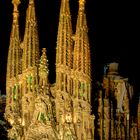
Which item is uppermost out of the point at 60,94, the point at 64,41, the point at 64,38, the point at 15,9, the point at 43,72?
the point at 15,9

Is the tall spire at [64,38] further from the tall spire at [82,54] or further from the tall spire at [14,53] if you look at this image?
the tall spire at [14,53]

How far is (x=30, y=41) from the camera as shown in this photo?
3284 centimetres

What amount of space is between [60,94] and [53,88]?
61cm

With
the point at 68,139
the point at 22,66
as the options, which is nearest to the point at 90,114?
the point at 68,139

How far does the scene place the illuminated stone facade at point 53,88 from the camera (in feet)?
104

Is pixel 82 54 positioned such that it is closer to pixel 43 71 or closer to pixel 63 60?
pixel 63 60

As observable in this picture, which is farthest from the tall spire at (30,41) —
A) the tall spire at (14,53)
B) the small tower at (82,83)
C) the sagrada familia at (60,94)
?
the small tower at (82,83)

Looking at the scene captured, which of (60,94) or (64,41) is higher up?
(64,41)

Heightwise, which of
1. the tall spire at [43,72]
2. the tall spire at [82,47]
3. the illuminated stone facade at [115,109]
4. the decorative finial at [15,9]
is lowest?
the illuminated stone facade at [115,109]

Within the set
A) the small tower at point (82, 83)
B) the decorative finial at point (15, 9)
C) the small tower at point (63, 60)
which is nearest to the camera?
the small tower at point (82, 83)

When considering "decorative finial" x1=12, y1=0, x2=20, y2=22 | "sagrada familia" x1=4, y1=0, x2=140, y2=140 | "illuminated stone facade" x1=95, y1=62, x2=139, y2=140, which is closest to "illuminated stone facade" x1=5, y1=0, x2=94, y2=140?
"sagrada familia" x1=4, y1=0, x2=140, y2=140

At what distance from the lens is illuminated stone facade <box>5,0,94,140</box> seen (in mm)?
31750

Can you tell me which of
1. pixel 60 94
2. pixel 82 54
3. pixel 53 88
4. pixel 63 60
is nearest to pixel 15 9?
pixel 63 60

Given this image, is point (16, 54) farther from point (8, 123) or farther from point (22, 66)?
point (8, 123)
